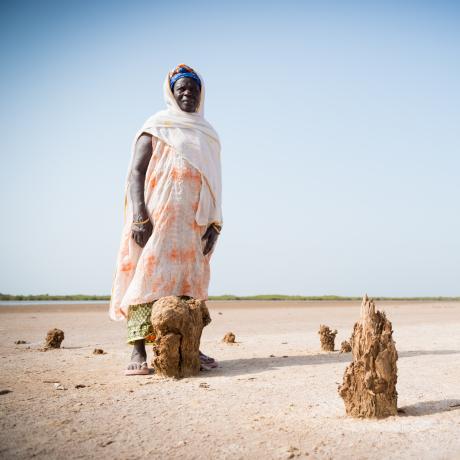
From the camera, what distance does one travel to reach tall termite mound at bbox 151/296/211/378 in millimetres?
4586

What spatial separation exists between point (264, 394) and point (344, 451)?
1.37 m

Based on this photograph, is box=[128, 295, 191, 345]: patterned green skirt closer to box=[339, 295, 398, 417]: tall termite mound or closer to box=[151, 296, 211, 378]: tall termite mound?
box=[151, 296, 211, 378]: tall termite mound

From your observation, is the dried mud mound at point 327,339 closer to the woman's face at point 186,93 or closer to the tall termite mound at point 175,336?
the tall termite mound at point 175,336

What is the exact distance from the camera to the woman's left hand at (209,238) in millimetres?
5703

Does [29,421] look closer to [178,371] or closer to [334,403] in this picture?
[178,371]

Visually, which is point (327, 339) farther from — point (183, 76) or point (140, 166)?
point (183, 76)

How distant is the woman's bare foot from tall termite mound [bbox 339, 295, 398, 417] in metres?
2.34

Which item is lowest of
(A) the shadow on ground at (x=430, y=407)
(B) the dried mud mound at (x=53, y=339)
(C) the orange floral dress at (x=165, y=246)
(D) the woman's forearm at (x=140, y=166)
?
(A) the shadow on ground at (x=430, y=407)

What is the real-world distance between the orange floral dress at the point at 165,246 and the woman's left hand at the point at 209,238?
0.35ft

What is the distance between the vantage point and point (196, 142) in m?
5.57

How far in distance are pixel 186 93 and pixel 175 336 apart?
9.58ft

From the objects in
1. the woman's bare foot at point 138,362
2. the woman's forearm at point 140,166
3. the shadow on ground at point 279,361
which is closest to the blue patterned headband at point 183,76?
the woman's forearm at point 140,166

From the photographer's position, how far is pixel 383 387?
10.8 feet

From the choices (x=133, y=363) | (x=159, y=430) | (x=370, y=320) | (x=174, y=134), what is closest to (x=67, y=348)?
(x=133, y=363)
